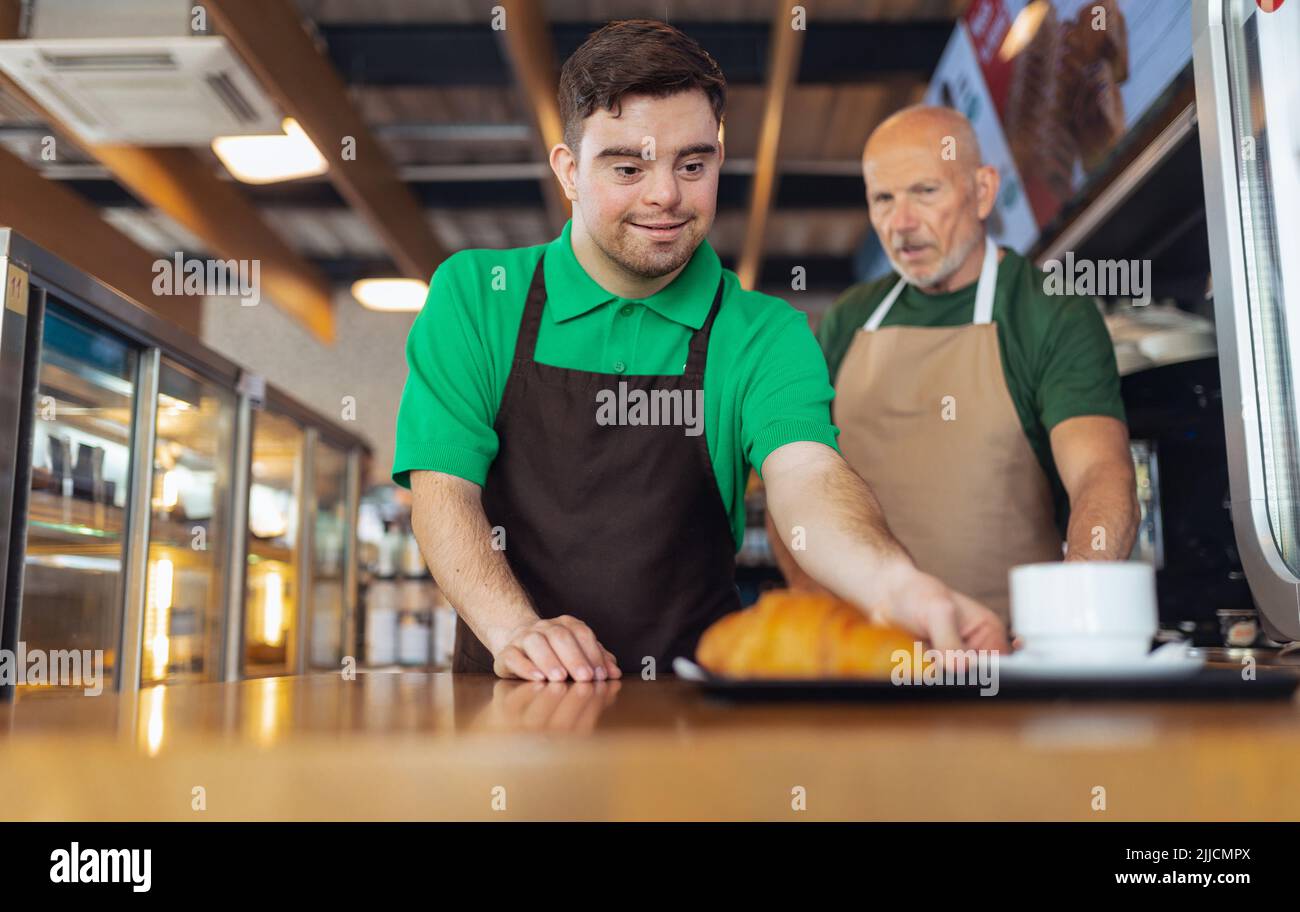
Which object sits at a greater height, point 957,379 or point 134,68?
point 134,68

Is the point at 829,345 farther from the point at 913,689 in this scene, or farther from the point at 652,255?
the point at 913,689

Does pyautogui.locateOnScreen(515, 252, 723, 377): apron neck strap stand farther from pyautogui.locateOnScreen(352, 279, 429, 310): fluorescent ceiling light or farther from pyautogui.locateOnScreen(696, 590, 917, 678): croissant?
pyautogui.locateOnScreen(352, 279, 429, 310): fluorescent ceiling light

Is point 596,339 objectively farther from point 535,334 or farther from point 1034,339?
point 1034,339

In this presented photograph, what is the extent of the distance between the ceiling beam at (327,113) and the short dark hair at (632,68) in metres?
2.20

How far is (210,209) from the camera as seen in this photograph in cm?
518

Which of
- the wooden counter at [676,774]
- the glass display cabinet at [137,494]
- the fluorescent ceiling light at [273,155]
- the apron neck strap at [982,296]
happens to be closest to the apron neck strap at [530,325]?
the glass display cabinet at [137,494]

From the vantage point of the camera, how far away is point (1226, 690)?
0.64m

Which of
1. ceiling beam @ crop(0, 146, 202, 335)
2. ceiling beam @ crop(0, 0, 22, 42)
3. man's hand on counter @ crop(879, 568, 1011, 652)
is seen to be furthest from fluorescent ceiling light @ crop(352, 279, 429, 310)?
man's hand on counter @ crop(879, 568, 1011, 652)

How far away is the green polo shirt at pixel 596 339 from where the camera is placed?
4.76 ft

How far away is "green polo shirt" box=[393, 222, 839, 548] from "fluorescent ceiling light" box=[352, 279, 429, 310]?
424 cm

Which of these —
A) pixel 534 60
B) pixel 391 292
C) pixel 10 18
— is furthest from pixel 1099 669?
pixel 391 292

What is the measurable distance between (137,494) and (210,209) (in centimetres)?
215
